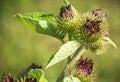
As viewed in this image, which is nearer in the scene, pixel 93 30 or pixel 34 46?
pixel 93 30

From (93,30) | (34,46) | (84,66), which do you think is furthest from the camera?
(34,46)

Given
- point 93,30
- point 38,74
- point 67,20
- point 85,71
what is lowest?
point 85,71

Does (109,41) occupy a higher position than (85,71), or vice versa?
(109,41)

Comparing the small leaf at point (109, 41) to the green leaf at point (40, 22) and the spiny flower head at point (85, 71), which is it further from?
the green leaf at point (40, 22)

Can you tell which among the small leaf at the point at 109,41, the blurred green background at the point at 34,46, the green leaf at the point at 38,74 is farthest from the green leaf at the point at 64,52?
the blurred green background at the point at 34,46

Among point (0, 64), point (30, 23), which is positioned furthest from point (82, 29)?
point (0, 64)

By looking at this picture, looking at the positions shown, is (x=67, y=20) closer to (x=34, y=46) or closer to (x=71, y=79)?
(x=71, y=79)

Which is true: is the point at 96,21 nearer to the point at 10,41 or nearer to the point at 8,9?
the point at 10,41

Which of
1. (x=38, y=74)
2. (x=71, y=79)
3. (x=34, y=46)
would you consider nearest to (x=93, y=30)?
(x=71, y=79)
